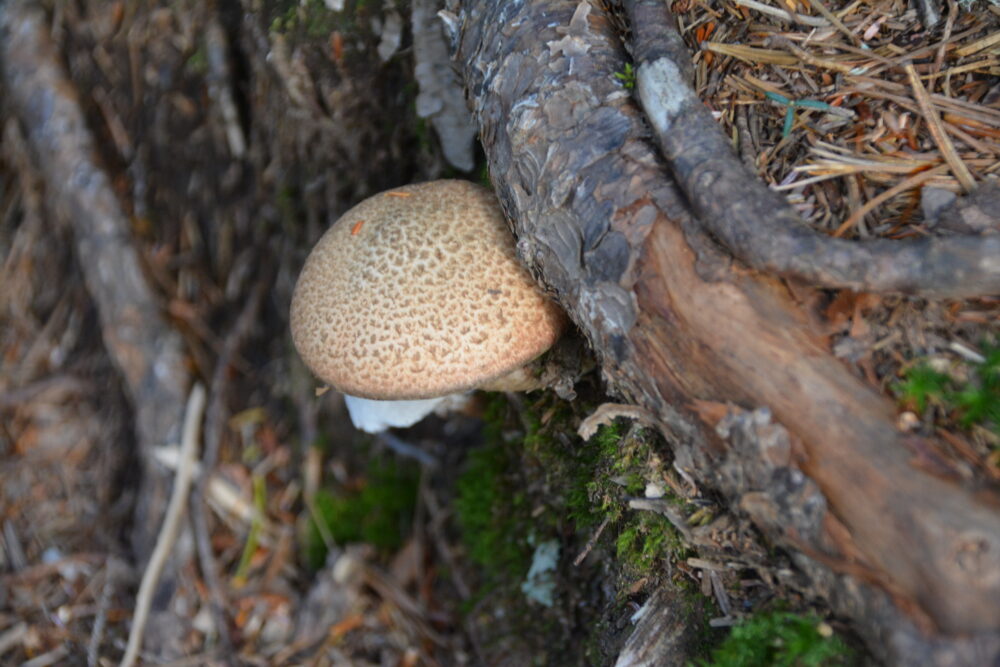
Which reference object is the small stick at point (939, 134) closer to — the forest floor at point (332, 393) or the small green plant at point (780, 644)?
the forest floor at point (332, 393)

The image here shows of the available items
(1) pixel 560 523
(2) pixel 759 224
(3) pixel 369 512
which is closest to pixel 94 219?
(3) pixel 369 512

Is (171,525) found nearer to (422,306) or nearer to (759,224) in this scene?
(422,306)

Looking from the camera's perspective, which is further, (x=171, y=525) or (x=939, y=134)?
(x=171, y=525)

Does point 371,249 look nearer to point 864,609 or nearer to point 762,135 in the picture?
point 762,135

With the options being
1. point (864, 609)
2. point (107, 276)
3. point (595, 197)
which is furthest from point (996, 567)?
point (107, 276)

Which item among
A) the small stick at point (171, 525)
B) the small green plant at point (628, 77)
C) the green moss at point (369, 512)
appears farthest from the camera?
the green moss at point (369, 512)

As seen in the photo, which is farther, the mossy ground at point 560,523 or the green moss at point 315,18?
the green moss at point 315,18

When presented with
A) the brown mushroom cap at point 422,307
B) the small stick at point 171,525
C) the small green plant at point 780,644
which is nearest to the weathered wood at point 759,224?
the brown mushroom cap at point 422,307
